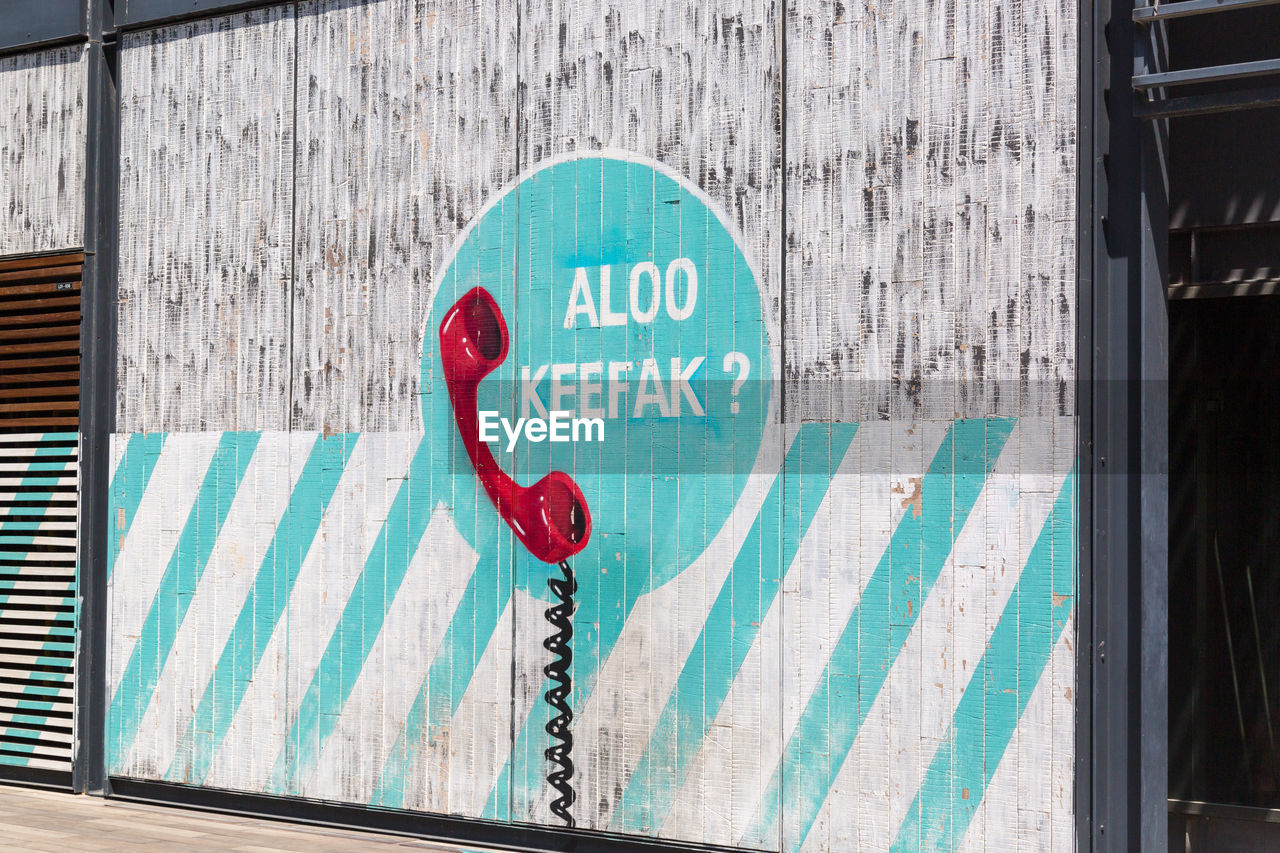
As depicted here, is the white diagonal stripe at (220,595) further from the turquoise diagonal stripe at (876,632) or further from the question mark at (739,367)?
the turquoise diagonal stripe at (876,632)

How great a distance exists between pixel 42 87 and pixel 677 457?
17.5 ft

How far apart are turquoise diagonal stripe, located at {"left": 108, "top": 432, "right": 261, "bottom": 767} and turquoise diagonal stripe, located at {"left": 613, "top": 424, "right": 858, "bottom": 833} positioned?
10.3ft

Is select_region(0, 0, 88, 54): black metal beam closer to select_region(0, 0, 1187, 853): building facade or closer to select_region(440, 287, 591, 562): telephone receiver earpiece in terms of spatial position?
select_region(0, 0, 1187, 853): building facade

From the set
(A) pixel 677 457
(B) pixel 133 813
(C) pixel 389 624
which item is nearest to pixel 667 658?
(A) pixel 677 457

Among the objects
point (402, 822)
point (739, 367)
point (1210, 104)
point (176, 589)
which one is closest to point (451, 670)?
point (402, 822)

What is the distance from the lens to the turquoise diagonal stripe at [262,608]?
26.8 feet

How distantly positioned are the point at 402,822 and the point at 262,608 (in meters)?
1.54

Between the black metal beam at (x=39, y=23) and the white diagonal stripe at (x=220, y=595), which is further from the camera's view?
the black metal beam at (x=39, y=23)

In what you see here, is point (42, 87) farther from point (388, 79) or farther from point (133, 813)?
point (133, 813)

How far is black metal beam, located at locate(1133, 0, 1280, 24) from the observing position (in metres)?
5.86

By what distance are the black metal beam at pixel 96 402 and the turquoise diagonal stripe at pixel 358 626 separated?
5.01ft

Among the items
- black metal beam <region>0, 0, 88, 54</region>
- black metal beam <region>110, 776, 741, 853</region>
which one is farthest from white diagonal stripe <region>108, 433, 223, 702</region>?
black metal beam <region>0, 0, 88, 54</region>

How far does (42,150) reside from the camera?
930 cm

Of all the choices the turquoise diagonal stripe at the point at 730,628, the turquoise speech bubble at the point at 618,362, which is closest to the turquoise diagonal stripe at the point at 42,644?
the turquoise speech bubble at the point at 618,362
